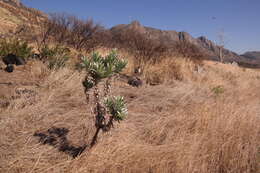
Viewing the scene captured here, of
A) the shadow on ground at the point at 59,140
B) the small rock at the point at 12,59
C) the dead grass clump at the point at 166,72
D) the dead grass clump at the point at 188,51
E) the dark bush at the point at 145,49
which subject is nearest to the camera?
the shadow on ground at the point at 59,140

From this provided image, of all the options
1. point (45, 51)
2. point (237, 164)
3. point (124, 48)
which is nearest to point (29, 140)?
point (237, 164)

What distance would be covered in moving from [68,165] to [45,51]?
4.80 metres

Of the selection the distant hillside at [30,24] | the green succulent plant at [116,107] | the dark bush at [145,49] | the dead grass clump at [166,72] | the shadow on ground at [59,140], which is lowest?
the shadow on ground at [59,140]

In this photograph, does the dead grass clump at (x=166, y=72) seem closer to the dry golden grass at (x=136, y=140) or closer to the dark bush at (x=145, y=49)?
the dark bush at (x=145, y=49)

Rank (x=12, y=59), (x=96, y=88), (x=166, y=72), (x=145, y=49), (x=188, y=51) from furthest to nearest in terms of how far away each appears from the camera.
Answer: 1. (x=188, y=51)
2. (x=145, y=49)
3. (x=166, y=72)
4. (x=12, y=59)
5. (x=96, y=88)

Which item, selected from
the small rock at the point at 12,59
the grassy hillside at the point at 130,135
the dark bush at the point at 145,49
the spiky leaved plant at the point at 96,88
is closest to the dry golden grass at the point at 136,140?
the grassy hillside at the point at 130,135

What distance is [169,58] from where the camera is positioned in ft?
20.9

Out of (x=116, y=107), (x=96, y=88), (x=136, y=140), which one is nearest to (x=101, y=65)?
(x=96, y=88)

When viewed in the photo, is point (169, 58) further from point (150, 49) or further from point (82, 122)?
point (82, 122)

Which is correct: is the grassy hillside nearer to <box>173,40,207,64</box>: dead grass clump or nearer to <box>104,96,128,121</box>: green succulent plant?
<box>104,96,128,121</box>: green succulent plant

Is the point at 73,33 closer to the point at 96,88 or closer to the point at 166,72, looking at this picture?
the point at 166,72

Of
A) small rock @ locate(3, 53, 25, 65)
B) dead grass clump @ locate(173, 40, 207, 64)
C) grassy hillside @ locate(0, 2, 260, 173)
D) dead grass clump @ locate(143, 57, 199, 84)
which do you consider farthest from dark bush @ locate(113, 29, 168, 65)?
small rock @ locate(3, 53, 25, 65)

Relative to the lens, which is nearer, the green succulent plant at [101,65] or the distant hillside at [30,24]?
the green succulent plant at [101,65]

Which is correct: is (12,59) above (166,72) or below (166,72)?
above
